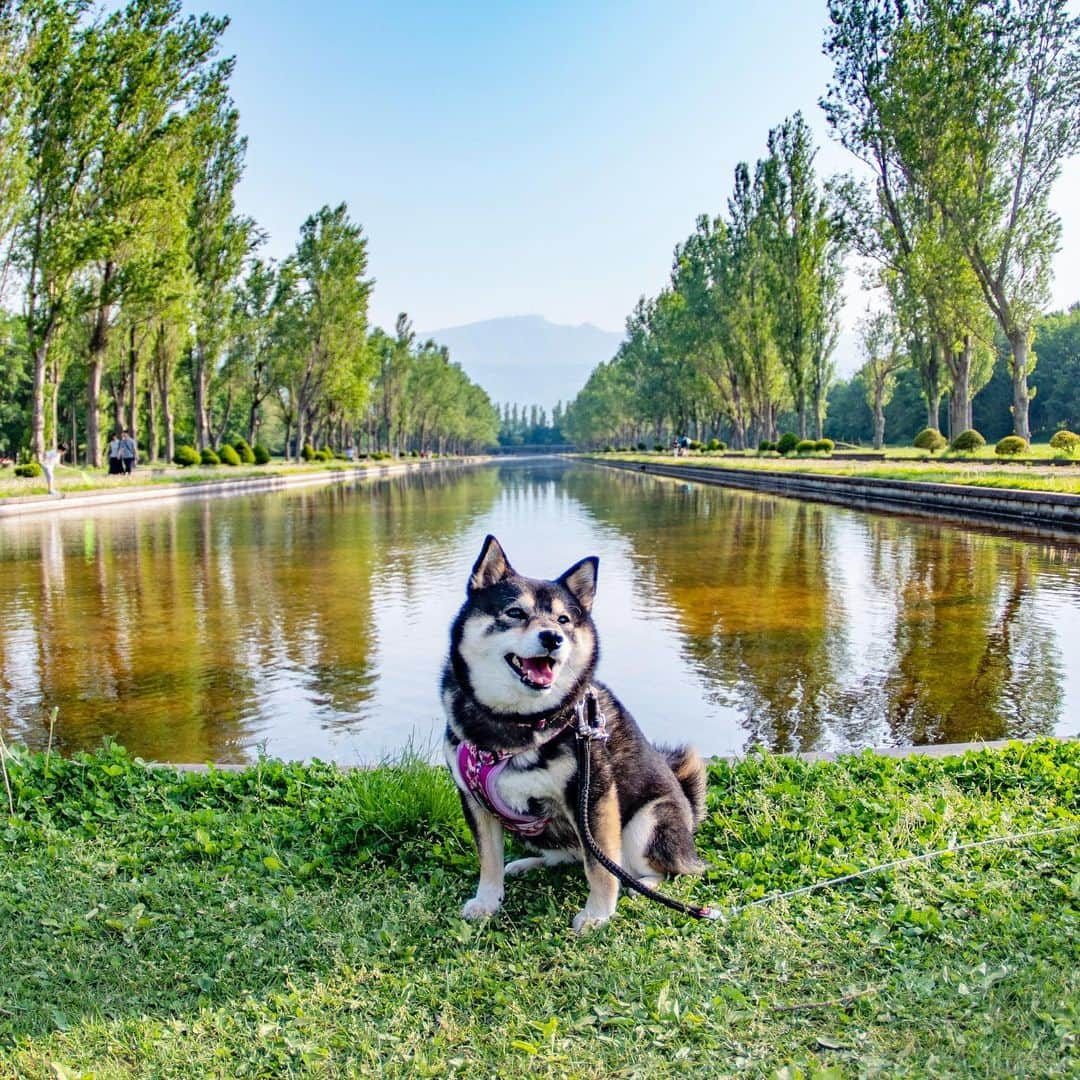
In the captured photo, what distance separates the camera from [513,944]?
2.99 meters

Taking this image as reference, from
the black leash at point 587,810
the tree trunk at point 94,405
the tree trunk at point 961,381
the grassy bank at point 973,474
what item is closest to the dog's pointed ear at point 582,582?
the black leash at point 587,810

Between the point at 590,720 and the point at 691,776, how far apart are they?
Result: 81 cm

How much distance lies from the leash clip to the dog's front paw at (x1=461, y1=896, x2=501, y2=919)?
0.69 meters

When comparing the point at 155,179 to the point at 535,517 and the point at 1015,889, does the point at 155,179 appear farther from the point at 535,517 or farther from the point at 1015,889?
the point at 1015,889

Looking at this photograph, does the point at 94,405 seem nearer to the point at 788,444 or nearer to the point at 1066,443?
the point at 788,444

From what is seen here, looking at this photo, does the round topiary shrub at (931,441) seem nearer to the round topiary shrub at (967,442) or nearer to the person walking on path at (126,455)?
the round topiary shrub at (967,442)

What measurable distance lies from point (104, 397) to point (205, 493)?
35.2 meters

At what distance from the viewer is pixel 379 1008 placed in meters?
2.65

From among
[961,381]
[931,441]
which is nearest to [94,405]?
[961,381]

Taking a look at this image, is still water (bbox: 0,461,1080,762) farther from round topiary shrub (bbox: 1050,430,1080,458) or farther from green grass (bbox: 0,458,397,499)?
round topiary shrub (bbox: 1050,430,1080,458)

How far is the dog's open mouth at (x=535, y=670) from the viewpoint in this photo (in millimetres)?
2826

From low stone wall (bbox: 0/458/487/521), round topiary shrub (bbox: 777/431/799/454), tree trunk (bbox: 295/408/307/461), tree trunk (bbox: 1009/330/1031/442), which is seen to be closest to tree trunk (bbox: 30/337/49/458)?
low stone wall (bbox: 0/458/487/521)

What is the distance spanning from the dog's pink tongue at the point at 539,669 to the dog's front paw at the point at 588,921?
827 mm

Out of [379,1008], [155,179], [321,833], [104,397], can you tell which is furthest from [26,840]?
[104,397]
